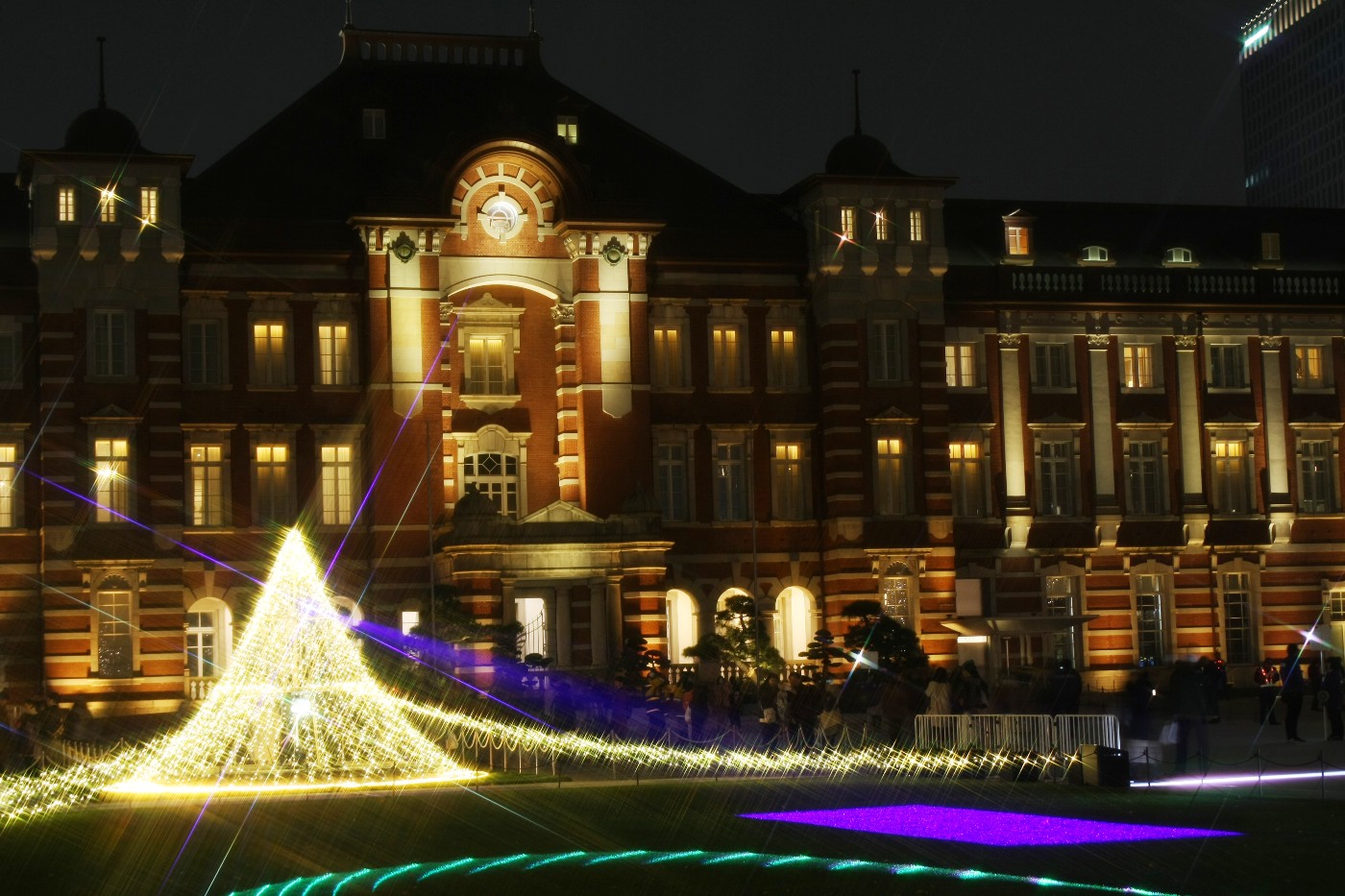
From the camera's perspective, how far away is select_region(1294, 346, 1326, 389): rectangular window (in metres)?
57.8

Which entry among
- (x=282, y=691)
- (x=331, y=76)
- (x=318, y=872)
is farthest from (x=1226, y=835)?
(x=331, y=76)

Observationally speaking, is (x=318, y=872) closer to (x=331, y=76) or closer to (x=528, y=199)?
(x=528, y=199)

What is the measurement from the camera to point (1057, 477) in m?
55.8

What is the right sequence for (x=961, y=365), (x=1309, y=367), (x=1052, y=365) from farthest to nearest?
(x=1309, y=367), (x=1052, y=365), (x=961, y=365)

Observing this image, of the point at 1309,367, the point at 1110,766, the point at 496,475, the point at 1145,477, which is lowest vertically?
the point at 1110,766

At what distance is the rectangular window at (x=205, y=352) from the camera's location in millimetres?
49406

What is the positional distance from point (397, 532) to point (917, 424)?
41.9 ft

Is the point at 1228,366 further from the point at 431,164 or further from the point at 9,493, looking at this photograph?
the point at 9,493

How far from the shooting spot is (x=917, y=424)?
52.8m

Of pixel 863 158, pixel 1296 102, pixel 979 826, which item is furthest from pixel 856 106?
pixel 1296 102

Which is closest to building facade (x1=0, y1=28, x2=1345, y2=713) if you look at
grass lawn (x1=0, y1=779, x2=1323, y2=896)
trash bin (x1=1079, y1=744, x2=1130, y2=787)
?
grass lawn (x1=0, y1=779, x2=1323, y2=896)

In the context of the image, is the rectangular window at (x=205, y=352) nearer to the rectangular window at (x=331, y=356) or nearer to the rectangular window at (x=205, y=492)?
the rectangular window at (x=205, y=492)

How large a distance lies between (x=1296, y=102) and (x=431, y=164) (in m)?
96.7

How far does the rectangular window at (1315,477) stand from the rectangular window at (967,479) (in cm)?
887
